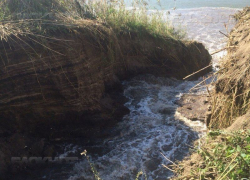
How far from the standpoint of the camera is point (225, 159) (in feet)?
6.95

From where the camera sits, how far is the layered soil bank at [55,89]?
518 centimetres

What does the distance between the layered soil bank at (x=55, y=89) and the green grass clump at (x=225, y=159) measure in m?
3.63

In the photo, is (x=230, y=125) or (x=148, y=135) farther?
(x=148, y=135)

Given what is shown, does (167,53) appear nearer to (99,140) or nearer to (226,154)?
(99,140)

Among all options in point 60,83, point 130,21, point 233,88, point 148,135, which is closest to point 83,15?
point 130,21

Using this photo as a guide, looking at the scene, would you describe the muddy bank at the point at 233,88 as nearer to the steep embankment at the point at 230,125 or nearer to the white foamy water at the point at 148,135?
the steep embankment at the point at 230,125

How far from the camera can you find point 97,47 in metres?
6.09

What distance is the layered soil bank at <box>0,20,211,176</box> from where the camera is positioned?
5.18m

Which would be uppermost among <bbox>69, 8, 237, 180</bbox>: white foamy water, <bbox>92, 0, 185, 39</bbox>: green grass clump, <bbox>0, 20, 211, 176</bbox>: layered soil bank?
<bbox>92, 0, 185, 39</bbox>: green grass clump

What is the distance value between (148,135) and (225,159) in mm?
3799

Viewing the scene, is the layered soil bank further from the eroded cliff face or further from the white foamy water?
the white foamy water

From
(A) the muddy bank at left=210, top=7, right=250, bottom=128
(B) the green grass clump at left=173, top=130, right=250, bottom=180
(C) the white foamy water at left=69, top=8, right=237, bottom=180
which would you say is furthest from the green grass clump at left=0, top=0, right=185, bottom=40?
(B) the green grass clump at left=173, top=130, right=250, bottom=180

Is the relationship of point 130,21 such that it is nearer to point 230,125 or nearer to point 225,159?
point 230,125

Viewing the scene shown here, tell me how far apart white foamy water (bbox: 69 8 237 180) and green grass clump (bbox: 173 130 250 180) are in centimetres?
169
